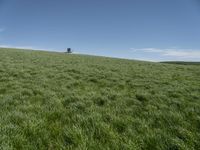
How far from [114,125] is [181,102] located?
3.76 meters

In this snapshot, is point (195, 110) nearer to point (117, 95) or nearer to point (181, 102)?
point (181, 102)

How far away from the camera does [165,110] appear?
646cm

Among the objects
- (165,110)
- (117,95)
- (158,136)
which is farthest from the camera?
(117,95)

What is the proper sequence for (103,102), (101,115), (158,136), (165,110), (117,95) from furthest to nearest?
(117,95) < (103,102) < (165,110) < (101,115) < (158,136)

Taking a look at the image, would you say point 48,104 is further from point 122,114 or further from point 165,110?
point 165,110

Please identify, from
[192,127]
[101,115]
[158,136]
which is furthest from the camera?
[101,115]

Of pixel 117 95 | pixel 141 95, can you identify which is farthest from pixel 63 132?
pixel 141 95

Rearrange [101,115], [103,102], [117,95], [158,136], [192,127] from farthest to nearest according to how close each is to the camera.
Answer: [117,95]
[103,102]
[101,115]
[192,127]
[158,136]

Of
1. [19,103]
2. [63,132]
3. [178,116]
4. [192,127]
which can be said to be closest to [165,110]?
[178,116]

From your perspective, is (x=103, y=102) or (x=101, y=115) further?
(x=103, y=102)

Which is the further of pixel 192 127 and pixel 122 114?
pixel 122 114

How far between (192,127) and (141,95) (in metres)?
A: 3.36

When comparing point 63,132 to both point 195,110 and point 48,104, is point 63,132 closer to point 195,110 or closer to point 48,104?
point 48,104

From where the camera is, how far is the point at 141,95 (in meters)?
8.30
